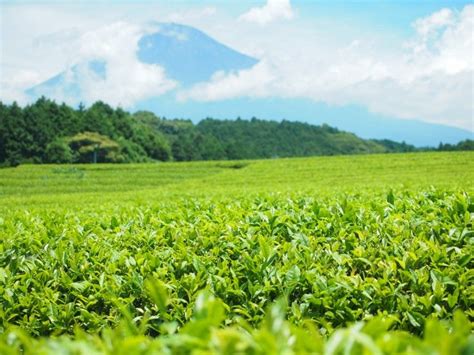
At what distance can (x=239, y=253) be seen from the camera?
13.2 ft

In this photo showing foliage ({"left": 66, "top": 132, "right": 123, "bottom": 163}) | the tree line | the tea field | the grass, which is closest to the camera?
the tea field

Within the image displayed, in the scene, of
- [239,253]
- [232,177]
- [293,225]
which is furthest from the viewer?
[232,177]

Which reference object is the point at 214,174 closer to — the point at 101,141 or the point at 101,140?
the point at 101,141

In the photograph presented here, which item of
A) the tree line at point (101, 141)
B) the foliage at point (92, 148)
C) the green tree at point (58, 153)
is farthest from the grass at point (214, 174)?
the tree line at point (101, 141)

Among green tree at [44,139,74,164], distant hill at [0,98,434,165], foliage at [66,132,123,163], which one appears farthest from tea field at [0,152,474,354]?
foliage at [66,132,123,163]

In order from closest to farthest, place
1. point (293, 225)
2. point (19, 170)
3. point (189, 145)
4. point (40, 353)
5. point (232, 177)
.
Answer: point (40, 353) → point (293, 225) → point (232, 177) → point (19, 170) → point (189, 145)

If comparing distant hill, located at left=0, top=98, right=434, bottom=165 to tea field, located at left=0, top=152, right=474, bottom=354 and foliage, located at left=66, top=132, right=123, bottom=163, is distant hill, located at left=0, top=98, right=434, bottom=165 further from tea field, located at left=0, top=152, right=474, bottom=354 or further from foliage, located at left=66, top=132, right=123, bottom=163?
tea field, located at left=0, top=152, right=474, bottom=354

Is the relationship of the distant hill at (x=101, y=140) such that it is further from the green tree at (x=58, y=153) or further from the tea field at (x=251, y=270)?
the tea field at (x=251, y=270)

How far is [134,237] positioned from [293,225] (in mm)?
1497

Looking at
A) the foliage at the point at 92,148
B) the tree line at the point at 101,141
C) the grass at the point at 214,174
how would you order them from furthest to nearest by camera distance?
the foliage at the point at 92,148, the tree line at the point at 101,141, the grass at the point at 214,174

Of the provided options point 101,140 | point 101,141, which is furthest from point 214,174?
point 101,140

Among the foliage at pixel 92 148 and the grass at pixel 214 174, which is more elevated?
the foliage at pixel 92 148

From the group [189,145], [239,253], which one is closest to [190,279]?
[239,253]

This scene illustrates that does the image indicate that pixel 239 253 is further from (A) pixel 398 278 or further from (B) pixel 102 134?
(B) pixel 102 134
